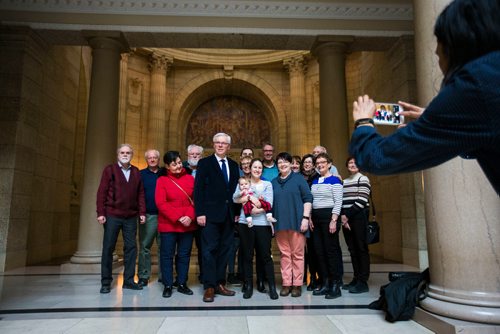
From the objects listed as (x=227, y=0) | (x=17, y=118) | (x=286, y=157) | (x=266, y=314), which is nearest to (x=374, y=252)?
(x=286, y=157)

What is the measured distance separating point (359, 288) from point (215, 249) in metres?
2.05

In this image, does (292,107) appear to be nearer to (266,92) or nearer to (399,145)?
(266,92)

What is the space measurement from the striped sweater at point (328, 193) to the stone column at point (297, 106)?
11.0 metres

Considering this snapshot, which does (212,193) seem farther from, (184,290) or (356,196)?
(356,196)

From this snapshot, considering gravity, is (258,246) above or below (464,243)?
below

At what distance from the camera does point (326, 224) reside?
501 centimetres

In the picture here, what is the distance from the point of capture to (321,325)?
138 inches

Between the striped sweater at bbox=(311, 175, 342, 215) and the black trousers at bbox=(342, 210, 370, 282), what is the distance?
1.42 feet

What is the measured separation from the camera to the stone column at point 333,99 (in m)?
8.32

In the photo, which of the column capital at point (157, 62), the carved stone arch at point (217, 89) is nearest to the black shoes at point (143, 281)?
the carved stone arch at point (217, 89)

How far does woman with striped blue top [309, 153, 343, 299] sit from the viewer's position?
194 inches

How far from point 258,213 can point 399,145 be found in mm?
3675

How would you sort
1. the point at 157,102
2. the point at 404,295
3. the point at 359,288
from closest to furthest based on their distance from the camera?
the point at 404,295
the point at 359,288
the point at 157,102

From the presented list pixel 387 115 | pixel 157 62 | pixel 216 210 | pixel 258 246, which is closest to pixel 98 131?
pixel 216 210
